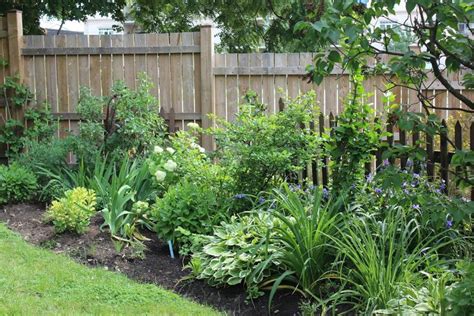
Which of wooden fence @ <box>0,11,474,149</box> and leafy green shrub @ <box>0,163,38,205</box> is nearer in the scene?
leafy green shrub @ <box>0,163,38,205</box>

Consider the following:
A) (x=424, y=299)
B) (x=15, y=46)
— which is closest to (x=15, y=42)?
(x=15, y=46)

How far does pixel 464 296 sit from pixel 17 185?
5.19 metres

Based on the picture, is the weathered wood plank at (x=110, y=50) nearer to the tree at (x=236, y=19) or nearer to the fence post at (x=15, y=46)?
the fence post at (x=15, y=46)

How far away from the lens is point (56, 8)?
35.1 ft

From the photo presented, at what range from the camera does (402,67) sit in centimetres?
306

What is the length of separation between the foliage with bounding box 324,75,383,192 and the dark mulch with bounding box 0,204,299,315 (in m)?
1.21

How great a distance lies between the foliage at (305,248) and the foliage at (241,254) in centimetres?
10

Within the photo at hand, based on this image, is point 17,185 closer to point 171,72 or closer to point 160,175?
point 160,175

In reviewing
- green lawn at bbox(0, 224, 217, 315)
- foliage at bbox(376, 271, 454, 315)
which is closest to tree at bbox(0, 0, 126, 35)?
green lawn at bbox(0, 224, 217, 315)

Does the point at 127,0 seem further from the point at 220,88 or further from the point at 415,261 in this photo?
the point at 415,261

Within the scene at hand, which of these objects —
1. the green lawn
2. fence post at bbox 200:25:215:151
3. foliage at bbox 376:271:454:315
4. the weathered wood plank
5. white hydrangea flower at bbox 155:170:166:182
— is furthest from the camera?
the weathered wood plank

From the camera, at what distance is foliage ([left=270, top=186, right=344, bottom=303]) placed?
410 centimetres

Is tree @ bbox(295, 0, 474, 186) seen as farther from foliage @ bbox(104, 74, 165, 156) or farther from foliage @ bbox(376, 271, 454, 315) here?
foliage @ bbox(104, 74, 165, 156)

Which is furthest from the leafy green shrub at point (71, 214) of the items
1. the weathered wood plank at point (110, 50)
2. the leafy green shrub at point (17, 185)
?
the weathered wood plank at point (110, 50)
